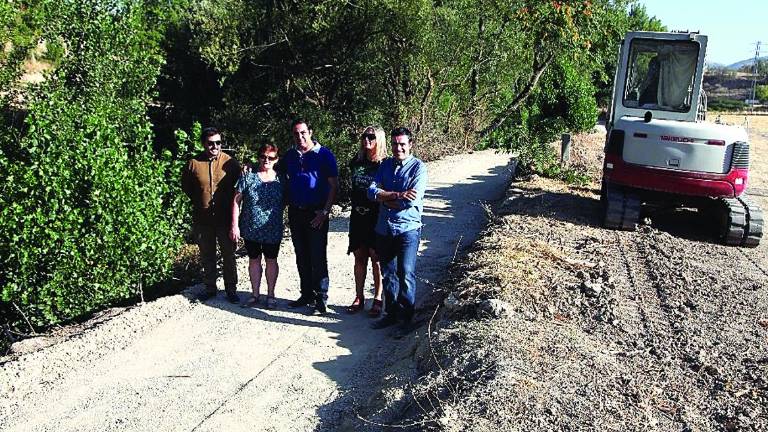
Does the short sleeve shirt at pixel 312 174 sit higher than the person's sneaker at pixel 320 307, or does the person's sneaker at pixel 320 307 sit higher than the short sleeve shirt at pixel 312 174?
the short sleeve shirt at pixel 312 174

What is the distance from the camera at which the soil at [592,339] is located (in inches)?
163

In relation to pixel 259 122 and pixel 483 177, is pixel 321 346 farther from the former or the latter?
pixel 259 122

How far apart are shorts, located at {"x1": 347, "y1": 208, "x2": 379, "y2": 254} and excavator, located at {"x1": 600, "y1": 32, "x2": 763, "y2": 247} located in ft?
15.9

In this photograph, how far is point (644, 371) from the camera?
15.7 ft

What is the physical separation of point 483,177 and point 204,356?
11782 mm

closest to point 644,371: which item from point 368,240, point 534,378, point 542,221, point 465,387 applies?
point 534,378

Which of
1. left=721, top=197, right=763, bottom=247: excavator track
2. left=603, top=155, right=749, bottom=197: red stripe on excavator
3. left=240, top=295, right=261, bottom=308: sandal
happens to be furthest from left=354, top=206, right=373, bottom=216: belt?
left=721, top=197, right=763, bottom=247: excavator track

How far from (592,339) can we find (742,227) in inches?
209

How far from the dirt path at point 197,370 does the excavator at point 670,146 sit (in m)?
Answer: 4.07

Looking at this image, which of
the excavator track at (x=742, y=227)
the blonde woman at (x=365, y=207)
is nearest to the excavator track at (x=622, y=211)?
the excavator track at (x=742, y=227)

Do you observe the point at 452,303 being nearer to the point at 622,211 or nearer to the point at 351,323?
the point at 351,323

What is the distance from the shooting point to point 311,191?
623 cm

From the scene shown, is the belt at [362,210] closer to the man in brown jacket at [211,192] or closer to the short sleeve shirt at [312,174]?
the short sleeve shirt at [312,174]

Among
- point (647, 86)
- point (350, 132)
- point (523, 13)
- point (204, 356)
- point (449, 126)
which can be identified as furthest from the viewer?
point (449, 126)
